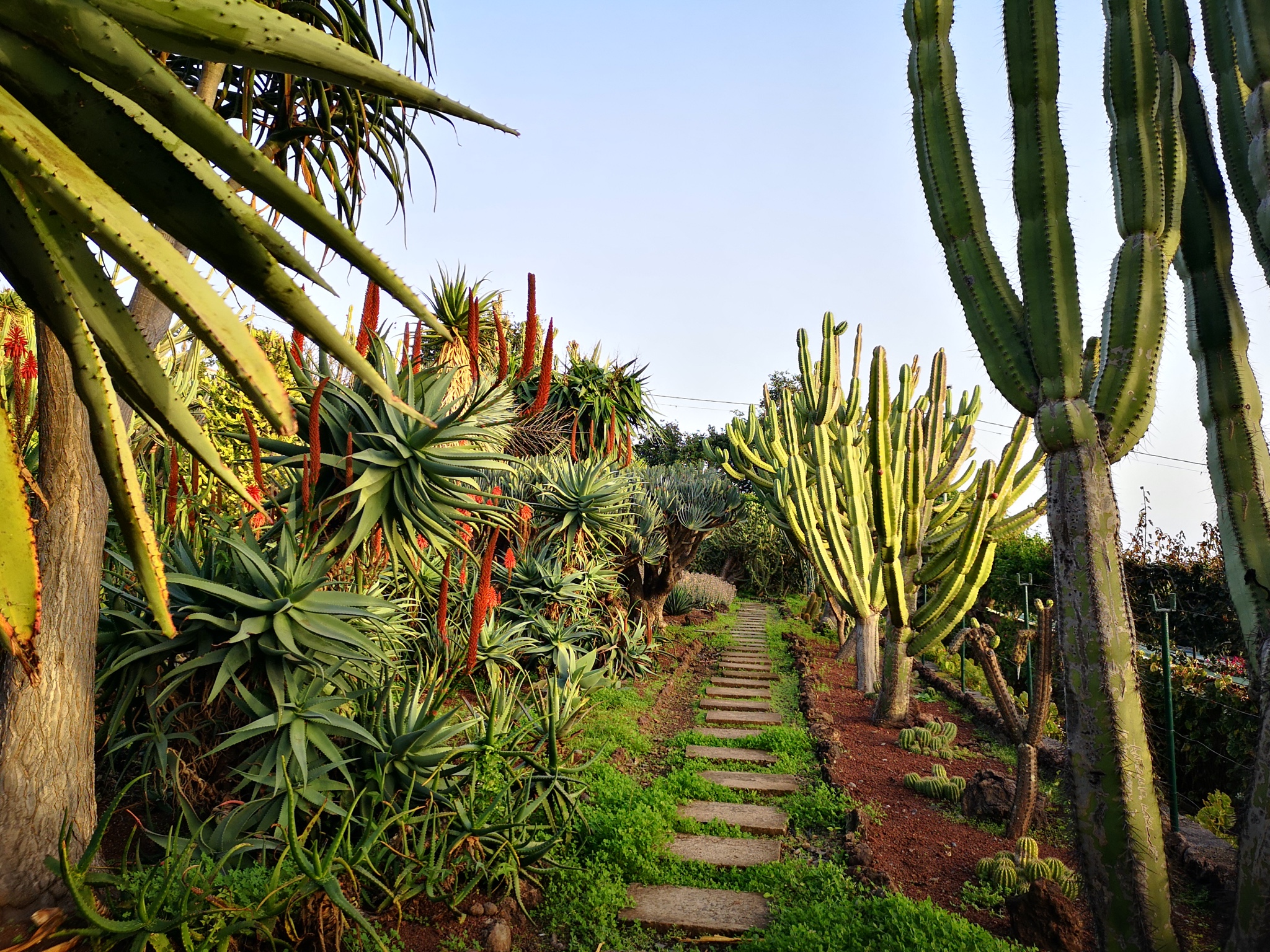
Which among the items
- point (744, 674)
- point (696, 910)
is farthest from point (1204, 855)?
point (744, 674)

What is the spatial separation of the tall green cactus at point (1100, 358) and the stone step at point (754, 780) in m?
2.92

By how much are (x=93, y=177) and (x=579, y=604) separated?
7.47 m

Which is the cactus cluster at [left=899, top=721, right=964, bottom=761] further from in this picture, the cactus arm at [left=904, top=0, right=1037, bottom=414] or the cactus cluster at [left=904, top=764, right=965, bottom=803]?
the cactus arm at [left=904, top=0, right=1037, bottom=414]

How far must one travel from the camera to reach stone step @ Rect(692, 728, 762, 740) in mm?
6843

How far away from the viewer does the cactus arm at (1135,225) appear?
2.99 metres

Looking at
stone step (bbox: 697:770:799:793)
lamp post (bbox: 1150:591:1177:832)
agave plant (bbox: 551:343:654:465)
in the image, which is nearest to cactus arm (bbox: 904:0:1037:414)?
lamp post (bbox: 1150:591:1177:832)

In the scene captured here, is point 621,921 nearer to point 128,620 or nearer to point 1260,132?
point 128,620

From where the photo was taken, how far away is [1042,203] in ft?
10.6

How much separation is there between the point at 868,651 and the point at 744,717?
1847 millimetres

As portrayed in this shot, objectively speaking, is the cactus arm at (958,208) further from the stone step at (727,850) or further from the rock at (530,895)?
the rock at (530,895)

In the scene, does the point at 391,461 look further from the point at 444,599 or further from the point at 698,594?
the point at 698,594

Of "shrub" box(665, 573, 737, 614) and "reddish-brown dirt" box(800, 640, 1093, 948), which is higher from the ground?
"shrub" box(665, 573, 737, 614)

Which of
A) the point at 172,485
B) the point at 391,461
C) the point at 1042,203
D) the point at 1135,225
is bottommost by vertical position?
the point at 172,485

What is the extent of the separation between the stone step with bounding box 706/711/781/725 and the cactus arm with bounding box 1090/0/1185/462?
202 inches
